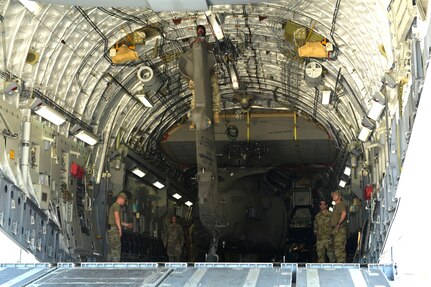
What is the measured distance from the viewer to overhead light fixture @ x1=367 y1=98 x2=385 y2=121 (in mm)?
11352

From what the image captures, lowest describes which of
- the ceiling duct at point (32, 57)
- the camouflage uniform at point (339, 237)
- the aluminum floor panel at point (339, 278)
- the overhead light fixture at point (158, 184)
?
the aluminum floor panel at point (339, 278)

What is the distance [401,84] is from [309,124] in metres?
11.9

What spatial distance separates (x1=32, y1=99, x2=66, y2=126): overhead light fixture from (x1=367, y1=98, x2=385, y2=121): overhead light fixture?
18.0 ft

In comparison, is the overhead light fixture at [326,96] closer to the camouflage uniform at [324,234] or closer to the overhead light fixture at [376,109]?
the camouflage uniform at [324,234]

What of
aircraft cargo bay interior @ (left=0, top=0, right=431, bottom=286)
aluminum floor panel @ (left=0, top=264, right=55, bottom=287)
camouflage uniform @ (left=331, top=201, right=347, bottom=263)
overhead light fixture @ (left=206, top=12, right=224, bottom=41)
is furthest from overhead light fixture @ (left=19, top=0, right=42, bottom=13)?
camouflage uniform @ (left=331, top=201, right=347, bottom=263)

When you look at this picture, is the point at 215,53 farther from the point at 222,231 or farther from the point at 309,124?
the point at 309,124

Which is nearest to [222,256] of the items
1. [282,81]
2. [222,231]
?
[222,231]

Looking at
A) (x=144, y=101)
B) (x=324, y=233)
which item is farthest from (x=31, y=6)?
→ (x=324, y=233)

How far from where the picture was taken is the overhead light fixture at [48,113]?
12.0m

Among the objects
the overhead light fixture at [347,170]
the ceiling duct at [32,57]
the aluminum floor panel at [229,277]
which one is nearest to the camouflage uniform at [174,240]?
the overhead light fixture at [347,170]

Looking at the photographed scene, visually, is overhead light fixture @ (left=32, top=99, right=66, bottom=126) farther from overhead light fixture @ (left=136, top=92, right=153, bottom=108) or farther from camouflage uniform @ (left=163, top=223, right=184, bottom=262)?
camouflage uniform @ (left=163, top=223, right=184, bottom=262)

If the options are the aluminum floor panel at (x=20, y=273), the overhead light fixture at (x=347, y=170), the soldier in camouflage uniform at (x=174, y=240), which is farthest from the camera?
the soldier in camouflage uniform at (x=174, y=240)

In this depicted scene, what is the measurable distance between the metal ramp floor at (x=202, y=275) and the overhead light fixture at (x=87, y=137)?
5696 mm

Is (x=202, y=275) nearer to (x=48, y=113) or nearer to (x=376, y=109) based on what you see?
(x=376, y=109)
